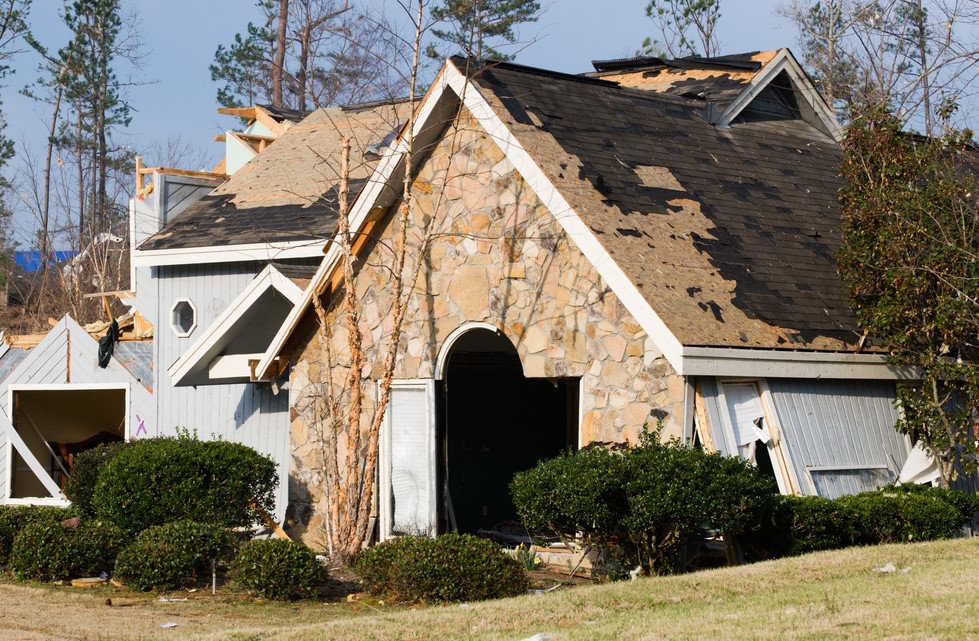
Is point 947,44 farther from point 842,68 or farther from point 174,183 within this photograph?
point 842,68

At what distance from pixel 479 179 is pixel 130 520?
19.7 feet

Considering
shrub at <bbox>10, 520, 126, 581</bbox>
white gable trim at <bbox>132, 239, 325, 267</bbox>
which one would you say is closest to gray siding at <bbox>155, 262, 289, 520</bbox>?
white gable trim at <bbox>132, 239, 325, 267</bbox>

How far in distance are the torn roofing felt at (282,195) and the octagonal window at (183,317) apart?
1.18m

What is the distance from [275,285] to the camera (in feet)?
59.1

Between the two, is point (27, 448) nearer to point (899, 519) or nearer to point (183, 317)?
point (183, 317)

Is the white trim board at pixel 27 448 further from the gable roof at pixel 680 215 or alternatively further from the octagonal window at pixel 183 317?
the gable roof at pixel 680 215

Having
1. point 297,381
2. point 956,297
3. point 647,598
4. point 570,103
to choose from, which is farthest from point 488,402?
point 647,598

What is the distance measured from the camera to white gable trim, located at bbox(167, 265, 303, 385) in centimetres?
1795

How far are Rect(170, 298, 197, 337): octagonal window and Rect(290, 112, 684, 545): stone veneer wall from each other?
6147 mm

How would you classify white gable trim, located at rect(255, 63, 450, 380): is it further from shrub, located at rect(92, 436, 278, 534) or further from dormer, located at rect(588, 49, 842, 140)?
dormer, located at rect(588, 49, 842, 140)

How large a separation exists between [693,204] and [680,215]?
1.55 ft

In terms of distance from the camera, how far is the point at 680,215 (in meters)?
15.2

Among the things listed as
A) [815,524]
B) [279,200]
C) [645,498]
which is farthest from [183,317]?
[815,524]

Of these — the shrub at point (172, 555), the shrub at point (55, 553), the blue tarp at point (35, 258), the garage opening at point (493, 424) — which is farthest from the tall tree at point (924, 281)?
the blue tarp at point (35, 258)
